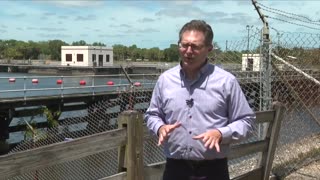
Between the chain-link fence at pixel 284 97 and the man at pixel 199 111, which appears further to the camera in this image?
the chain-link fence at pixel 284 97

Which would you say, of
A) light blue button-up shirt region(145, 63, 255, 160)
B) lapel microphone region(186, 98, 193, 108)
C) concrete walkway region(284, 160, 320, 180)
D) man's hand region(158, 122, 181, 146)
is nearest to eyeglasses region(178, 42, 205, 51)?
light blue button-up shirt region(145, 63, 255, 160)

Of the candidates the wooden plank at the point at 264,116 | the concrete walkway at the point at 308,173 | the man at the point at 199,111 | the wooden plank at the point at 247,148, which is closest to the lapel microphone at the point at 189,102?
the man at the point at 199,111

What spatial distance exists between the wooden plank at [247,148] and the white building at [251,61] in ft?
4.15

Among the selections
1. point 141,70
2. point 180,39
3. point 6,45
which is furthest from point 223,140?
point 6,45

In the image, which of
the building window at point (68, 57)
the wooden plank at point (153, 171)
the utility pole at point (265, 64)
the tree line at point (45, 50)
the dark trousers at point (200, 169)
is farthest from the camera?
the tree line at point (45, 50)

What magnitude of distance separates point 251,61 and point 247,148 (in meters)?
2.30

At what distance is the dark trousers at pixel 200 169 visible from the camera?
306 cm

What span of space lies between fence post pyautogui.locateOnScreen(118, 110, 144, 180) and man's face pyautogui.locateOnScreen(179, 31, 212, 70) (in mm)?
1472

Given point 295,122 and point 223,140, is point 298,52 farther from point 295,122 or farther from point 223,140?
point 223,140

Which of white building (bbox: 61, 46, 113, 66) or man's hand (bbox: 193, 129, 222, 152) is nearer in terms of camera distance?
man's hand (bbox: 193, 129, 222, 152)

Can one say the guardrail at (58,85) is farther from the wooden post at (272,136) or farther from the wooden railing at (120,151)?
the wooden railing at (120,151)

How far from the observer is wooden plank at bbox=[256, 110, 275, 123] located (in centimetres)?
549

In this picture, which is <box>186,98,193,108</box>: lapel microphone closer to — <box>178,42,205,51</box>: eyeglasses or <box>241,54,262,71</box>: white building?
<box>178,42,205,51</box>: eyeglasses

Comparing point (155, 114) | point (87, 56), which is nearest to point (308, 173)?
point (155, 114)
